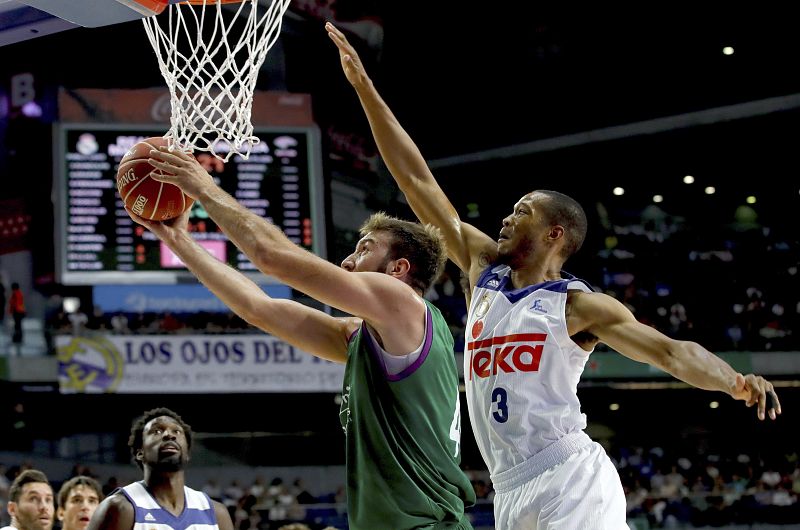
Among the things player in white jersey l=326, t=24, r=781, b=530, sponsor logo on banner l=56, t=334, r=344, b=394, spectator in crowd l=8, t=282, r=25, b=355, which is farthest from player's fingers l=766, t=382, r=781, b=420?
spectator in crowd l=8, t=282, r=25, b=355

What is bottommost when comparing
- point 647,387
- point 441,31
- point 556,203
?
point 647,387

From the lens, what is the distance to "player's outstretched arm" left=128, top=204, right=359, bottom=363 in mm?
3623

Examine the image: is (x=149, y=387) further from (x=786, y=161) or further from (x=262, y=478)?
(x=786, y=161)

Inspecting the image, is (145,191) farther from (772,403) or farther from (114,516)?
(114,516)

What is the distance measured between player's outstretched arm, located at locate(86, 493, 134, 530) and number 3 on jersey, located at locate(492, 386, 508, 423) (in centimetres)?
233

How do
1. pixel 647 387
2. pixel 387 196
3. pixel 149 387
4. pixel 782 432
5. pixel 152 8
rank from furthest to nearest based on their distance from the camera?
pixel 782 432, pixel 647 387, pixel 387 196, pixel 149 387, pixel 152 8

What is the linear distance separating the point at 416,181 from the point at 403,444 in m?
1.39

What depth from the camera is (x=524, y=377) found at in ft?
12.0

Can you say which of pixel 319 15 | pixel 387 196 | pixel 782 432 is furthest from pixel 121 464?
pixel 782 432

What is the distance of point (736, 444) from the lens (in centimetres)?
1934

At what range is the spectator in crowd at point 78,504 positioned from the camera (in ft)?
20.0

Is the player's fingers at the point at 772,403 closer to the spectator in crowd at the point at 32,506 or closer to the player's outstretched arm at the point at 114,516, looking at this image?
the player's outstretched arm at the point at 114,516

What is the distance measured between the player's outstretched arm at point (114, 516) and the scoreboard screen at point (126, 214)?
283 inches

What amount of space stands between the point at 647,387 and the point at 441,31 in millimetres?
6870
